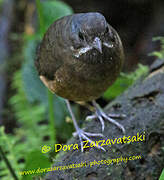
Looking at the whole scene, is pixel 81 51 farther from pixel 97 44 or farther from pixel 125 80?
pixel 125 80

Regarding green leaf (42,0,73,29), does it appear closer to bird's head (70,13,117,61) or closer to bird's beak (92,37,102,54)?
bird's head (70,13,117,61)

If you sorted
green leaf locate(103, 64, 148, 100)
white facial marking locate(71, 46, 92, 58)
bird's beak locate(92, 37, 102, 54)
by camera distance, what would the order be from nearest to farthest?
bird's beak locate(92, 37, 102, 54) < white facial marking locate(71, 46, 92, 58) < green leaf locate(103, 64, 148, 100)

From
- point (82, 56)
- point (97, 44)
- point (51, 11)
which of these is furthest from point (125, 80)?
point (97, 44)

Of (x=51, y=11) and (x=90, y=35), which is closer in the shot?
(x=90, y=35)

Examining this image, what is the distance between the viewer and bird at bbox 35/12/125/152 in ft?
7.17

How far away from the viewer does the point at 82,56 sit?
2398 millimetres

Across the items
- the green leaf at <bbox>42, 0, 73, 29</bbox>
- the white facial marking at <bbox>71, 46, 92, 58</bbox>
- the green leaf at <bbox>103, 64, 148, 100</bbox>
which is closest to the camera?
the white facial marking at <bbox>71, 46, 92, 58</bbox>

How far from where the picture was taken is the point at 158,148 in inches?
102

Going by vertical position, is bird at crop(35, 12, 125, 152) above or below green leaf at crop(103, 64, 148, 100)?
above

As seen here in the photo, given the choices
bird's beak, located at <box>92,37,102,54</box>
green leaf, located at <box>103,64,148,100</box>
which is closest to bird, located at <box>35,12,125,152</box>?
bird's beak, located at <box>92,37,102,54</box>

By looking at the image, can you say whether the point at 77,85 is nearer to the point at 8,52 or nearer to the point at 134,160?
the point at 134,160

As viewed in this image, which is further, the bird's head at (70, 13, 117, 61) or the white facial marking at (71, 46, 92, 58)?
the white facial marking at (71, 46, 92, 58)

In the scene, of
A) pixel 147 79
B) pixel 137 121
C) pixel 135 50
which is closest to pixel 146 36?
pixel 135 50

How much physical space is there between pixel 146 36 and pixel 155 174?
212 cm
